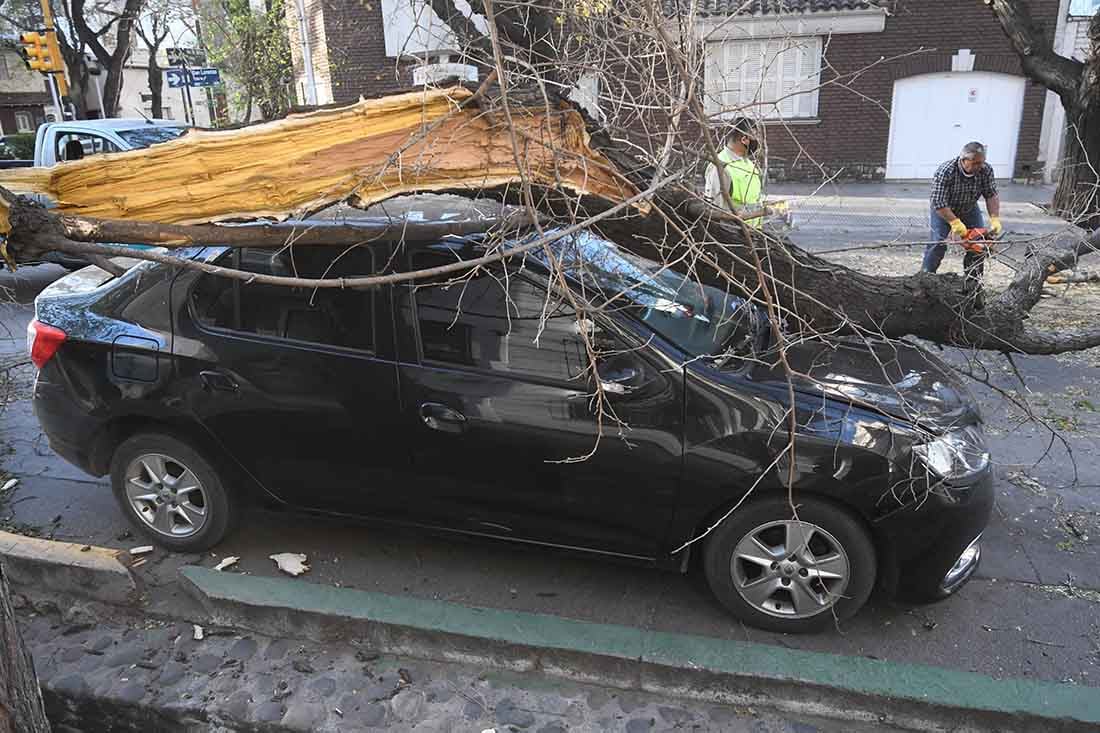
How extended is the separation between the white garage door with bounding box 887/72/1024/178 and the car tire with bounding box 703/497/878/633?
18.4 meters

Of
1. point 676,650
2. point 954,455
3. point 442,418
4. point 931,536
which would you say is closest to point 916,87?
point 954,455

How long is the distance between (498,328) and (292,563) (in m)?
1.66

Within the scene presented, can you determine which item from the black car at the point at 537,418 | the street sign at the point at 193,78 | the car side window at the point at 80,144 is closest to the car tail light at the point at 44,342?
the black car at the point at 537,418

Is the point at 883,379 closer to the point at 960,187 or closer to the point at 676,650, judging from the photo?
the point at 676,650

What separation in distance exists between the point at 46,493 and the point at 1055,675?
17.9ft

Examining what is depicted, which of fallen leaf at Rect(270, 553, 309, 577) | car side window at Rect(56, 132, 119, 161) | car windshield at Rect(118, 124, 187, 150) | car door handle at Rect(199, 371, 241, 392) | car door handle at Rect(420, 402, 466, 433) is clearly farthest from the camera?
car windshield at Rect(118, 124, 187, 150)

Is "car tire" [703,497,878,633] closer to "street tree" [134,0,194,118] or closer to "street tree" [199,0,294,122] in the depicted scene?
"street tree" [199,0,294,122]

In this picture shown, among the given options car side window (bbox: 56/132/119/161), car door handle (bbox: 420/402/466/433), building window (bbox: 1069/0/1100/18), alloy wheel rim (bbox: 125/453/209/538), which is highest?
building window (bbox: 1069/0/1100/18)

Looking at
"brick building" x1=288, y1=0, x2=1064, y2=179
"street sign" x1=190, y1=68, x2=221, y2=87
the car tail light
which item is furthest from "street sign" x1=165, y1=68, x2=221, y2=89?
the car tail light

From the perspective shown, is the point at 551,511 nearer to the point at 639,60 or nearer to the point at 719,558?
the point at 719,558

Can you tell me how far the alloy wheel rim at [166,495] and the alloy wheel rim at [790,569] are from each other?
104 inches

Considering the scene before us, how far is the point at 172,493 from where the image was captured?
13.9ft

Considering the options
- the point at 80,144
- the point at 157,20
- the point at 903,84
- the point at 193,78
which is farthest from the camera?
the point at 157,20

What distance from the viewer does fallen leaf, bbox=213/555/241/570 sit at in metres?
4.18
